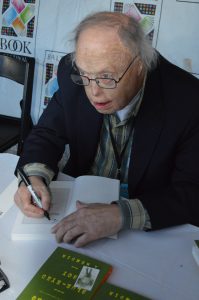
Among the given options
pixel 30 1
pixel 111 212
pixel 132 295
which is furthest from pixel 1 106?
pixel 132 295

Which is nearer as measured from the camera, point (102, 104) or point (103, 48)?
point (103, 48)

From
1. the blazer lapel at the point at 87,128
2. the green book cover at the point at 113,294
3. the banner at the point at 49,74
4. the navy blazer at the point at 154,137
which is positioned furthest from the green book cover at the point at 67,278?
the banner at the point at 49,74

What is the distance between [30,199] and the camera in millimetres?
998

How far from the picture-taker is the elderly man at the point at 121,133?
3.22 feet

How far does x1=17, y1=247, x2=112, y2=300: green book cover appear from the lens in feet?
2.33

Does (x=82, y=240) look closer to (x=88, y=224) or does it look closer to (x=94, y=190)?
(x=88, y=224)

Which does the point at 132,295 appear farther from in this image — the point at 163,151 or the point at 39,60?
the point at 39,60

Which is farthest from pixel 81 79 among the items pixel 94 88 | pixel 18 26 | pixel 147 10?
pixel 18 26

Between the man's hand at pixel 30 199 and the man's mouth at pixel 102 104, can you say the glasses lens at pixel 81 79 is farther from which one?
the man's hand at pixel 30 199

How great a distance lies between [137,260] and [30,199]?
0.34 m

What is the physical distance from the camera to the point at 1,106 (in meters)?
2.61

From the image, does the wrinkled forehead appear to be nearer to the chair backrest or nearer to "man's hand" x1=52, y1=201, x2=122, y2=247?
"man's hand" x1=52, y1=201, x2=122, y2=247

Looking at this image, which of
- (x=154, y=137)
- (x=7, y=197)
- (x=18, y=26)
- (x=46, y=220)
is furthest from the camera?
(x=18, y=26)

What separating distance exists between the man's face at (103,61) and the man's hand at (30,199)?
308mm
